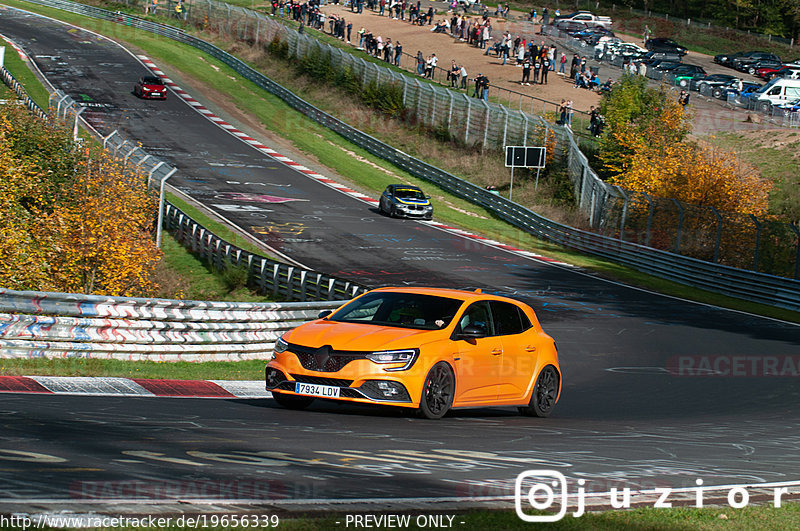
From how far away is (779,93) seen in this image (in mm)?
59719

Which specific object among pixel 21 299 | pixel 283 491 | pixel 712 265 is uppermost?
pixel 283 491

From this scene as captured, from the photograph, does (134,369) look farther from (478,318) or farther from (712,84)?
(712,84)

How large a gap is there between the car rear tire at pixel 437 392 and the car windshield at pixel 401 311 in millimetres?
587

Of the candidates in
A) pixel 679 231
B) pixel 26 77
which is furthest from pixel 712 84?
pixel 26 77

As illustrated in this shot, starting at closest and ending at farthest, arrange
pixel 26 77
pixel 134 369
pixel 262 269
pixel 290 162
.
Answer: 1. pixel 134 369
2. pixel 262 269
3. pixel 290 162
4. pixel 26 77

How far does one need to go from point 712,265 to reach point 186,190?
22646 mm

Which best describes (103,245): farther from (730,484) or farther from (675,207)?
(730,484)

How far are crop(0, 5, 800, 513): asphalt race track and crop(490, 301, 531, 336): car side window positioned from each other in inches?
43.1

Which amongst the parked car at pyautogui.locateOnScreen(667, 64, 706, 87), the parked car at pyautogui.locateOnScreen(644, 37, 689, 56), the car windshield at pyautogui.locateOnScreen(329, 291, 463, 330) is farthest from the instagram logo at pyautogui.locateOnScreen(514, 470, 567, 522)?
the parked car at pyautogui.locateOnScreen(644, 37, 689, 56)

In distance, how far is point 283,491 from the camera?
231 inches

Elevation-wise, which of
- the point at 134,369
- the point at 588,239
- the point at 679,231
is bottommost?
the point at 588,239

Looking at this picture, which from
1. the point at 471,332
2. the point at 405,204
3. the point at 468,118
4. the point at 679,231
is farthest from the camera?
the point at 468,118

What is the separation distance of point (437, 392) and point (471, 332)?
2.68 ft

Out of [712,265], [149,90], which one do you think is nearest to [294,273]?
[712,265]
